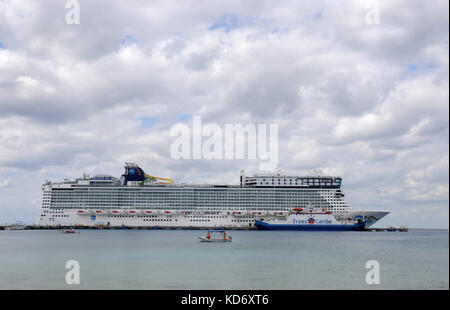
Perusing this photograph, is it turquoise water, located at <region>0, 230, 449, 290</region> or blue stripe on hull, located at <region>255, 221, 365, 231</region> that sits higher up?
turquoise water, located at <region>0, 230, 449, 290</region>

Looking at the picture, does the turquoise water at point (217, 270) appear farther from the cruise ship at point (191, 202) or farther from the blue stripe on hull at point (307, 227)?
the cruise ship at point (191, 202)

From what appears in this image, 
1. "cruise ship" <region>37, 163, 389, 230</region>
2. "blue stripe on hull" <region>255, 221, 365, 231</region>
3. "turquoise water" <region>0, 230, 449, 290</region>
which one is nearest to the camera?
"turquoise water" <region>0, 230, 449, 290</region>

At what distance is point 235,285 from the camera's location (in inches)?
849

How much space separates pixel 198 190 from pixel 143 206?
1214 cm

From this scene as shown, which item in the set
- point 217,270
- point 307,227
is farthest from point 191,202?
point 217,270

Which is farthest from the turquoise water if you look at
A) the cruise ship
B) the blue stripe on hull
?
the cruise ship

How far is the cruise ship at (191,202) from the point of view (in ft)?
281

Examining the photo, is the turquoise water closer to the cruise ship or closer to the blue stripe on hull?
the blue stripe on hull

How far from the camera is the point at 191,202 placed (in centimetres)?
8781

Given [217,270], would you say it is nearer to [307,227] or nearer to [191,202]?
[307,227]

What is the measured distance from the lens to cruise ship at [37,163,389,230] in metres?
85.7

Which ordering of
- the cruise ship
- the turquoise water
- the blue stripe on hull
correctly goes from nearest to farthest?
1. the turquoise water
2. the blue stripe on hull
3. the cruise ship
